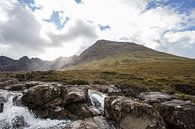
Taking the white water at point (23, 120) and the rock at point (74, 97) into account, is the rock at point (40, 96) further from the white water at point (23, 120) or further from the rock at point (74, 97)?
the rock at point (74, 97)

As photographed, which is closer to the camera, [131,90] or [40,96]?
[40,96]

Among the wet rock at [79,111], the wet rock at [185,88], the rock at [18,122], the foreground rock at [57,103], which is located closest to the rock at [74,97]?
the foreground rock at [57,103]

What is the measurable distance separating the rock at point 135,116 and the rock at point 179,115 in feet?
4.31

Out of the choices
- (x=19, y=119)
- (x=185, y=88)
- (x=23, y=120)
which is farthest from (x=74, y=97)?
(x=185, y=88)

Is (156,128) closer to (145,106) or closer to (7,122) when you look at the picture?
(145,106)

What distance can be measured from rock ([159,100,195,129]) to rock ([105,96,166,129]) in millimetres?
1315

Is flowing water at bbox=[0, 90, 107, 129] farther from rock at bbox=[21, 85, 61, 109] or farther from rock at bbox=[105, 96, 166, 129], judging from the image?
rock at bbox=[105, 96, 166, 129]

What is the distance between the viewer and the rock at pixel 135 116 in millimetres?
26766

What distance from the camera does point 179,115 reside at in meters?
27.7

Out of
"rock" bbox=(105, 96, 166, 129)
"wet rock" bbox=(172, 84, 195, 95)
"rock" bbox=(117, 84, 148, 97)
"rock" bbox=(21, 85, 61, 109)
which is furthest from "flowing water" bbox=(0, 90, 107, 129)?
"wet rock" bbox=(172, 84, 195, 95)

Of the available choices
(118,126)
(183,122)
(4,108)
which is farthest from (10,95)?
(183,122)

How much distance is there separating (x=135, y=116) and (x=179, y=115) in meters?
5.11

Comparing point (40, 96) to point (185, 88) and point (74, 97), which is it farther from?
point (185, 88)

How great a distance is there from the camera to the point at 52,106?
35.3m
